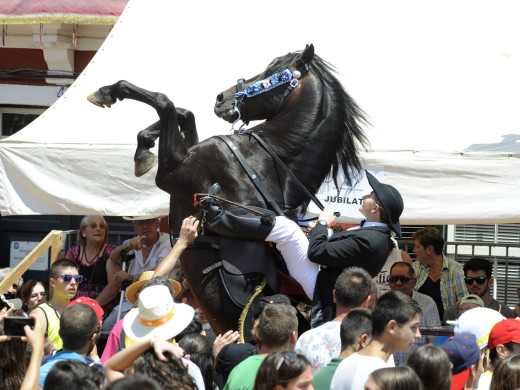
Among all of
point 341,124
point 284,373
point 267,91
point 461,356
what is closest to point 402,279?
point 341,124

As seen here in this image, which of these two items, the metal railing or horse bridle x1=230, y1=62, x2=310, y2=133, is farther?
the metal railing

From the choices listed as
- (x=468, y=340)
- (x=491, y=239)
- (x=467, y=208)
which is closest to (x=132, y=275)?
(x=467, y=208)

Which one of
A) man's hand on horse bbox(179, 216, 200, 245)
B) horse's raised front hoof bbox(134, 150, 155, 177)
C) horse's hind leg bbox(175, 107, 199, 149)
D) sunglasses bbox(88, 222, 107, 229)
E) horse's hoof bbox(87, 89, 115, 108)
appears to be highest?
horse's hoof bbox(87, 89, 115, 108)

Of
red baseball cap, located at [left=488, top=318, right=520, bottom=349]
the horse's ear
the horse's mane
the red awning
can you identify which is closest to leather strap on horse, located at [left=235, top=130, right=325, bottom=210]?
the horse's mane

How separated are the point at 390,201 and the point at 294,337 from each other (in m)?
1.37

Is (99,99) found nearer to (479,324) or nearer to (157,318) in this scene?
(157,318)

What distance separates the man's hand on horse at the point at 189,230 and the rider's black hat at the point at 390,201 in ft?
3.63

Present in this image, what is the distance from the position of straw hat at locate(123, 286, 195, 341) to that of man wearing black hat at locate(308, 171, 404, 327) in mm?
1312

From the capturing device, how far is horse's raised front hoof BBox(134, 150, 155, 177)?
19.4 feet

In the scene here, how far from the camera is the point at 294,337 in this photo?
4.43 meters

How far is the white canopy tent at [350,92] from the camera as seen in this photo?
19.8 ft

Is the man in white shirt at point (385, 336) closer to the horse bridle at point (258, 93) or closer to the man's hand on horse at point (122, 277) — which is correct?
the horse bridle at point (258, 93)

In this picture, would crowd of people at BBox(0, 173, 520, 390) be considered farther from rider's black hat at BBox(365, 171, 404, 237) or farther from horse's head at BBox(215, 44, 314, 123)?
horse's head at BBox(215, 44, 314, 123)

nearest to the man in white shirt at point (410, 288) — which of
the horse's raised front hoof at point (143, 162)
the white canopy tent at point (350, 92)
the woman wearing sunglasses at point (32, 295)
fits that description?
the white canopy tent at point (350, 92)
